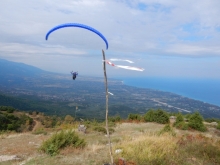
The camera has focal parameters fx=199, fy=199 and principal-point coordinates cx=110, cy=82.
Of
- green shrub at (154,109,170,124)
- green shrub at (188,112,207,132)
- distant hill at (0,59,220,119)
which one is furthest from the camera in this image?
distant hill at (0,59,220,119)

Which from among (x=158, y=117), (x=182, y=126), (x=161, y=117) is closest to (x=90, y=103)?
(x=158, y=117)

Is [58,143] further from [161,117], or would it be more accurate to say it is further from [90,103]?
[90,103]

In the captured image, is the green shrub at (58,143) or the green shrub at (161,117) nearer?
the green shrub at (58,143)

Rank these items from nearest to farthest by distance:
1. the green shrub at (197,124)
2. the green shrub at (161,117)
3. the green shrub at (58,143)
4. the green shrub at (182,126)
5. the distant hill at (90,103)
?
Answer: the green shrub at (58,143) → the green shrub at (182,126) → the green shrub at (197,124) → the green shrub at (161,117) → the distant hill at (90,103)

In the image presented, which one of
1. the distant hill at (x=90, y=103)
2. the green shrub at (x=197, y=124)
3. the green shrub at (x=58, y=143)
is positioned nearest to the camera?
the green shrub at (x=58, y=143)

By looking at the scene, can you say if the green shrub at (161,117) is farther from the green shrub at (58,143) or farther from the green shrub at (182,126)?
the green shrub at (58,143)

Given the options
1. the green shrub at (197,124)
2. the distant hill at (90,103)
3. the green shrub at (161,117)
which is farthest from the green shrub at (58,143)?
the distant hill at (90,103)

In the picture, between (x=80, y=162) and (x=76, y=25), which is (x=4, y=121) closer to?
(x=80, y=162)

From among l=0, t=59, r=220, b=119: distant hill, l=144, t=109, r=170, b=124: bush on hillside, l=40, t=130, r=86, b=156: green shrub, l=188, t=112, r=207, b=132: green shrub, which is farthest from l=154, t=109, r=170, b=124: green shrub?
l=0, t=59, r=220, b=119: distant hill

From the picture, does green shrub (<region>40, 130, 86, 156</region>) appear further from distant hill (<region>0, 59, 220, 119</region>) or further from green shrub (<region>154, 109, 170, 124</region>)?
distant hill (<region>0, 59, 220, 119</region>)
